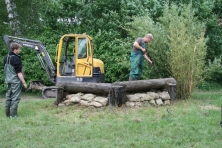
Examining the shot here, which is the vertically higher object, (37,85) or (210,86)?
(37,85)

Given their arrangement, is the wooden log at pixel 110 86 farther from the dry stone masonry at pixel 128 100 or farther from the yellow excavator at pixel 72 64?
the yellow excavator at pixel 72 64

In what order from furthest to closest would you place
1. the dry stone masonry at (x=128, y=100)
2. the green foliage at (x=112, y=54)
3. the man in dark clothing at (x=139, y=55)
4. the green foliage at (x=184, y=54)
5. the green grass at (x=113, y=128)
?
the green foliage at (x=112, y=54) < the green foliage at (x=184, y=54) < the man in dark clothing at (x=139, y=55) < the dry stone masonry at (x=128, y=100) < the green grass at (x=113, y=128)

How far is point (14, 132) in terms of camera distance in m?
6.54

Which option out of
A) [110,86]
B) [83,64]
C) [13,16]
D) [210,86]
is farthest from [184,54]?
[13,16]

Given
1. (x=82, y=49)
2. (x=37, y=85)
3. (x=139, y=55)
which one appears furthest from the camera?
(x=37, y=85)

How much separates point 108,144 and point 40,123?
218cm

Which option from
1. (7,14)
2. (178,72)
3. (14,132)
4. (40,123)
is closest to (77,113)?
(40,123)

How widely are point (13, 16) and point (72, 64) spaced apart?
15.1 feet

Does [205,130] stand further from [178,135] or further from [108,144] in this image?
[108,144]

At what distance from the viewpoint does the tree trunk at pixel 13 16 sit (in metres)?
14.9

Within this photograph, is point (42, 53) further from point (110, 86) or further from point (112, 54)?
point (110, 86)

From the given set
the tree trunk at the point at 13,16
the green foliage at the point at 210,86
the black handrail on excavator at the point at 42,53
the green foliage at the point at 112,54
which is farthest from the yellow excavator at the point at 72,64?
the green foliage at the point at 210,86

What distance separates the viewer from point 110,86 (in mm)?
8891

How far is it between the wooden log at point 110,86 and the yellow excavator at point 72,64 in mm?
1667
